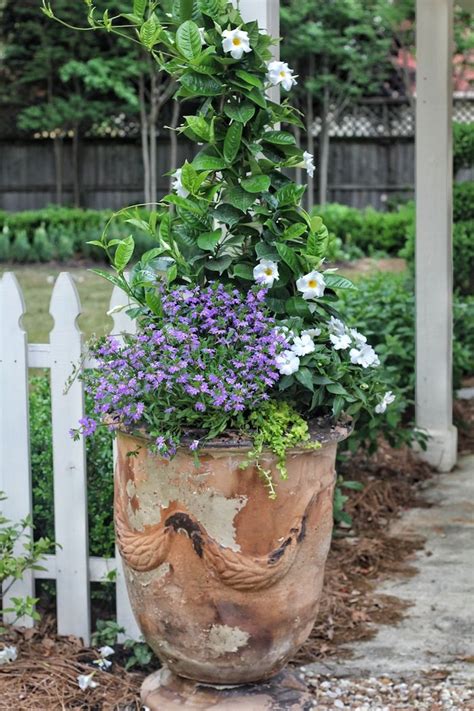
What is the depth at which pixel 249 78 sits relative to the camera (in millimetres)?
2883

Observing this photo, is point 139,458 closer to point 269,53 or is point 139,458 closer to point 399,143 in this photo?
point 269,53

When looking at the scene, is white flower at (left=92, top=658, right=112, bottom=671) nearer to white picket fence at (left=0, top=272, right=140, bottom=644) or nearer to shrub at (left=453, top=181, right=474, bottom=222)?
white picket fence at (left=0, top=272, right=140, bottom=644)

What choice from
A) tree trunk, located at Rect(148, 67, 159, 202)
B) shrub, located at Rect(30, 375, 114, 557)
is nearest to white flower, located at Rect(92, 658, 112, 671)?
shrub, located at Rect(30, 375, 114, 557)

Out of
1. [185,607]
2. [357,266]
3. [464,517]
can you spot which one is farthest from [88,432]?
[357,266]

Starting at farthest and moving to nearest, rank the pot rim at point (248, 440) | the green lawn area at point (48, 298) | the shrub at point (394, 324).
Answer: the green lawn area at point (48, 298), the shrub at point (394, 324), the pot rim at point (248, 440)

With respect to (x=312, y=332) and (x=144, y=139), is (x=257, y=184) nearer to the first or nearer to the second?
(x=312, y=332)

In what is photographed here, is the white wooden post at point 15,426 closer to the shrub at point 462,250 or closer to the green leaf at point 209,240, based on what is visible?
the green leaf at point 209,240

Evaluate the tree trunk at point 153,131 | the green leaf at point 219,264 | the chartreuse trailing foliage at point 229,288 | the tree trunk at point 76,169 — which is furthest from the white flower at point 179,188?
the tree trunk at point 76,169

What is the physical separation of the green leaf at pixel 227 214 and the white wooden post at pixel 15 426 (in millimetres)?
864

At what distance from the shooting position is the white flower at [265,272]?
2922 mm

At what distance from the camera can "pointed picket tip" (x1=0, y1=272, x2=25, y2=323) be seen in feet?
11.5

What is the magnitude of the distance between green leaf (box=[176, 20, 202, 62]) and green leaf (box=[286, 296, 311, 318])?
0.72 meters

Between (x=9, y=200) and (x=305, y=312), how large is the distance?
14.7 meters

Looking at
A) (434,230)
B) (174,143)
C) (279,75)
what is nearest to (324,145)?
(174,143)
